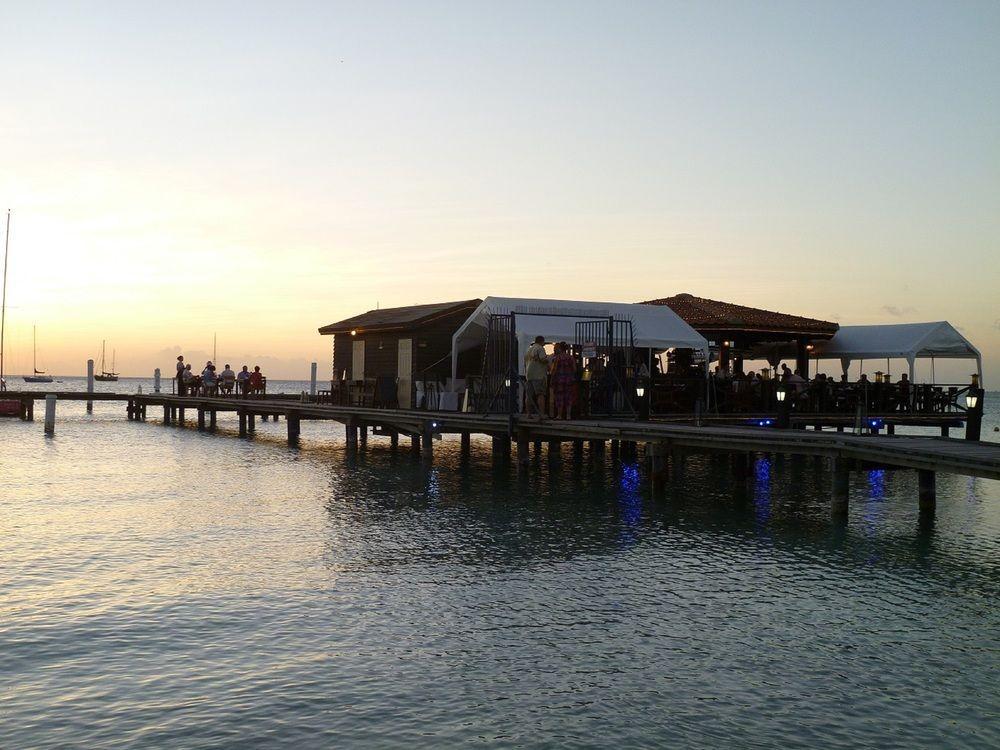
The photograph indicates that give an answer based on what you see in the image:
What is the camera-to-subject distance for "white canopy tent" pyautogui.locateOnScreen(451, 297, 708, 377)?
2484 centimetres

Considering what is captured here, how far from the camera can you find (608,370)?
23266 millimetres

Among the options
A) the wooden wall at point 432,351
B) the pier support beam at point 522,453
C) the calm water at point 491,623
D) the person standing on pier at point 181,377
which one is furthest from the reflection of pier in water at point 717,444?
the person standing on pier at point 181,377

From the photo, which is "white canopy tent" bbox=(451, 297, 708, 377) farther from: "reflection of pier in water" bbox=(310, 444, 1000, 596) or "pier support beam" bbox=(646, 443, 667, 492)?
"pier support beam" bbox=(646, 443, 667, 492)

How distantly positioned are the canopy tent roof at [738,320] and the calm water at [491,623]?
1031 centimetres

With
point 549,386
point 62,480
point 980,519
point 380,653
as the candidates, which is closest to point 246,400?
point 62,480

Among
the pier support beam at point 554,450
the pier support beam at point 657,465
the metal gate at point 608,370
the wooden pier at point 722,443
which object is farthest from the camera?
the pier support beam at point 554,450

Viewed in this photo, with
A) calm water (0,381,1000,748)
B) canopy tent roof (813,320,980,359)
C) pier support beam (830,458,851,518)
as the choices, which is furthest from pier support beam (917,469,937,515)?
canopy tent roof (813,320,980,359)

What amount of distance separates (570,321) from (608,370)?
273 cm

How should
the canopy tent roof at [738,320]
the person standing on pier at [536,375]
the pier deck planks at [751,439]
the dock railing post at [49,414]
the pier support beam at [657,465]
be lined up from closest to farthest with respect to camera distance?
1. the pier deck planks at [751,439]
2. the pier support beam at [657,465]
3. the person standing on pier at [536,375]
4. the canopy tent roof at [738,320]
5. the dock railing post at [49,414]

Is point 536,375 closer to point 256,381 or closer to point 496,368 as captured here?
point 496,368

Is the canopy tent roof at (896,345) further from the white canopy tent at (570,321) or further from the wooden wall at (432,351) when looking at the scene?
the wooden wall at (432,351)

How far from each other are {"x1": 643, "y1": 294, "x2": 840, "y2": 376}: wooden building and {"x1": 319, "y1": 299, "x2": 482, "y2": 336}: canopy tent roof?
22.9ft

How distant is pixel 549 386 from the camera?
21.6 m

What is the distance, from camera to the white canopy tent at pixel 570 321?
978 inches
